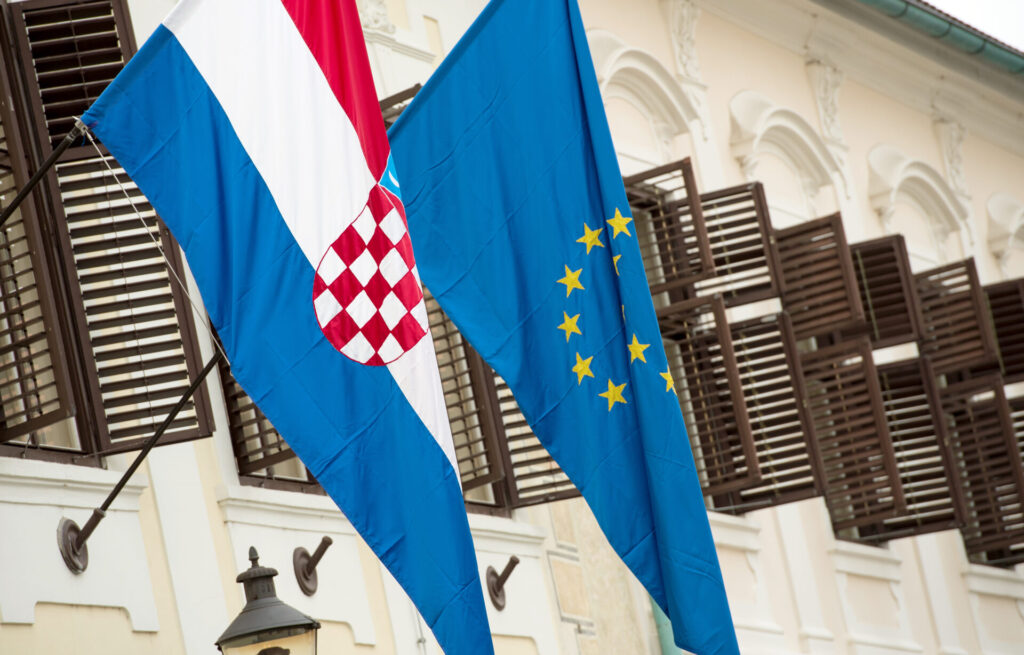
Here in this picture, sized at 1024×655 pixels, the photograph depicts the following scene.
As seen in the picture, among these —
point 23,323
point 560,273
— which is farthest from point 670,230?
point 23,323

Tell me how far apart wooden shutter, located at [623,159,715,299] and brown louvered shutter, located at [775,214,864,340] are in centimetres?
83

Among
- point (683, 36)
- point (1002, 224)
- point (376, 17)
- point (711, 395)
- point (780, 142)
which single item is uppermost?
point (683, 36)

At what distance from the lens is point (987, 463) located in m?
14.5

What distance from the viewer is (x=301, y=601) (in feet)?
25.3

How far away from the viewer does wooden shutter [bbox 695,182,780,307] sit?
36.9ft

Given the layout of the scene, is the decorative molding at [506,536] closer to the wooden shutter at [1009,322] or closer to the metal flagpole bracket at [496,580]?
the metal flagpole bracket at [496,580]

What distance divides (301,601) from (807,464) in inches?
166

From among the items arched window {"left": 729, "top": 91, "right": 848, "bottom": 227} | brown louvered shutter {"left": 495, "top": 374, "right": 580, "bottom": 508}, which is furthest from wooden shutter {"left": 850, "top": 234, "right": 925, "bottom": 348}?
brown louvered shutter {"left": 495, "top": 374, "right": 580, "bottom": 508}

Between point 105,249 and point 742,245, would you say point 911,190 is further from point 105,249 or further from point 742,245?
point 105,249

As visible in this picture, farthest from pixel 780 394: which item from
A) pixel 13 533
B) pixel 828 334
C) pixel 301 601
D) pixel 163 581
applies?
pixel 13 533

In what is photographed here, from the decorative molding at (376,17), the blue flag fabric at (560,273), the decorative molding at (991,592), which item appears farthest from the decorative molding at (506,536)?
the decorative molding at (991,592)

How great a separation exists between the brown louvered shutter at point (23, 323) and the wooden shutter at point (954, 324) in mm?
8809

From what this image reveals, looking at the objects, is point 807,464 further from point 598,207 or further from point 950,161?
point 950,161

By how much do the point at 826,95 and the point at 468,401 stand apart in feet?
22.4
